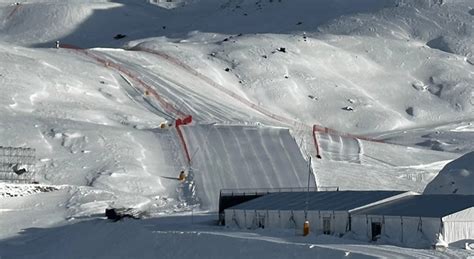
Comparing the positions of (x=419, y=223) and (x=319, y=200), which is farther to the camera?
(x=319, y=200)

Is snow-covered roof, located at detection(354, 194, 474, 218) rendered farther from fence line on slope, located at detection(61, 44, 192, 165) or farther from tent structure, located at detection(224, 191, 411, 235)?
fence line on slope, located at detection(61, 44, 192, 165)

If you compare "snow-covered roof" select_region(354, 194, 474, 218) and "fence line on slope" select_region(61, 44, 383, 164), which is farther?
"fence line on slope" select_region(61, 44, 383, 164)

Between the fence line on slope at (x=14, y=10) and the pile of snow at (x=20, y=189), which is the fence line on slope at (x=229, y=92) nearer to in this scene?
the pile of snow at (x=20, y=189)

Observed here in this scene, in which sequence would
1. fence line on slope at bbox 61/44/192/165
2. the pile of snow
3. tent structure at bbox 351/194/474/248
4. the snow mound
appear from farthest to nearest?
fence line on slope at bbox 61/44/192/165, the pile of snow, the snow mound, tent structure at bbox 351/194/474/248

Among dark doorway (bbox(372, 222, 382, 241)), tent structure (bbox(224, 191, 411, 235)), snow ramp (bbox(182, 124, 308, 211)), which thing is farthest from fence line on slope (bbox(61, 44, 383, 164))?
dark doorway (bbox(372, 222, 382, 241))

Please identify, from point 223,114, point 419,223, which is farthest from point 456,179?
point 223,114

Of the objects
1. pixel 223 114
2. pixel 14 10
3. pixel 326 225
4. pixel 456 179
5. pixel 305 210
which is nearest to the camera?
pixel 326 225

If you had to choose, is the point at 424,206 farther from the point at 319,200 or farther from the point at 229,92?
the point at 229,92
